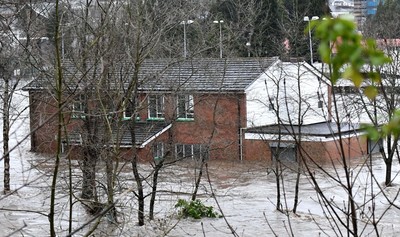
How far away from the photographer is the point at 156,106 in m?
29.2

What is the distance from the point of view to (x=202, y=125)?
118 ft

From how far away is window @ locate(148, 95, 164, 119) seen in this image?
28.6 meters

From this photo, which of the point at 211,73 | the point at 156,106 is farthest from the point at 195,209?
the point at 211,73

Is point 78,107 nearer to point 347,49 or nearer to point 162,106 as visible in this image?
point 162,106

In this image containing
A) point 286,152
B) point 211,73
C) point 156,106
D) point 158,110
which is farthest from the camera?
point 286,152

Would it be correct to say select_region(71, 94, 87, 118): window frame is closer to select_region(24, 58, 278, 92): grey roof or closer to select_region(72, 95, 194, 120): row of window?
select_region(72, 95, 194, 120): row of window

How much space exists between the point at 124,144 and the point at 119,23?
11.1 meters

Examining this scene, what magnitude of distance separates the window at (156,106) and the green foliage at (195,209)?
17.6ft

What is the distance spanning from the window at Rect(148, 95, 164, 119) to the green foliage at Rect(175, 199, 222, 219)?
538cm

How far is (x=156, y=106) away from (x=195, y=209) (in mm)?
7477

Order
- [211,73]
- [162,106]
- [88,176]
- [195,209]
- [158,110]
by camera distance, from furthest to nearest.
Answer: [211,73]
[158,110]
[162,106]
[195,209]
[88,176]

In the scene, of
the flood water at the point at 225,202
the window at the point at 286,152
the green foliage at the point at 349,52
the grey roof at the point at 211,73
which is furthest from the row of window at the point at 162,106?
the green foliage at the point at 349,52

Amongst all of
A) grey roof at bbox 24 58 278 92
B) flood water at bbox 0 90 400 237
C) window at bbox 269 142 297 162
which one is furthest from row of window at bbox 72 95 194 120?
window at bbox 269 142 297 162

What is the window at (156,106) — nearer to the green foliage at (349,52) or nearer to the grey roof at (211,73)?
the grey roof at (211,73)
